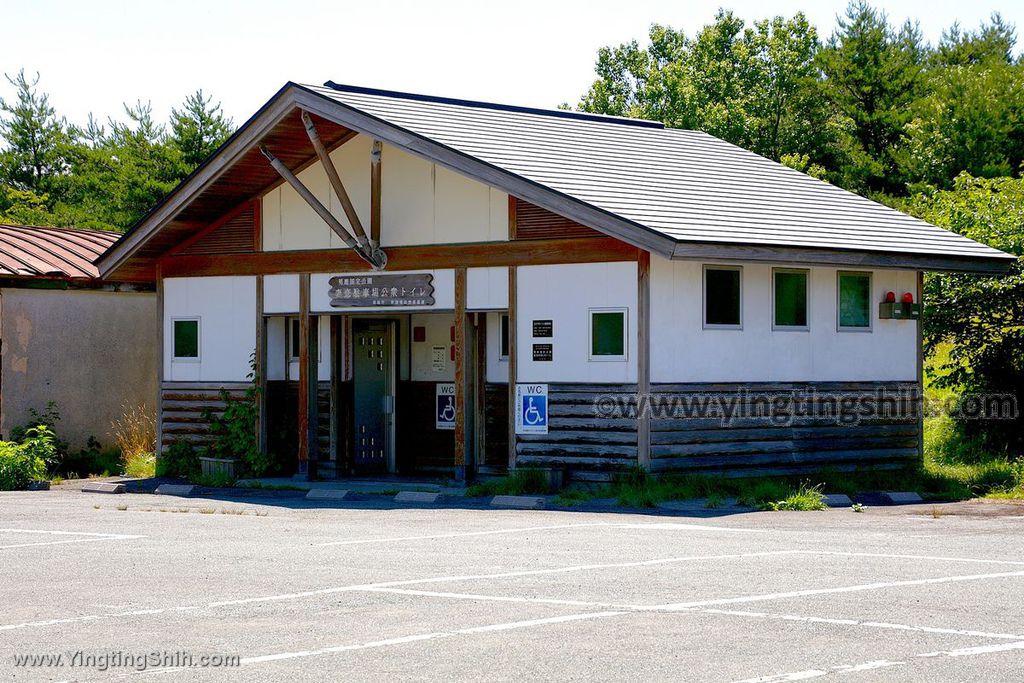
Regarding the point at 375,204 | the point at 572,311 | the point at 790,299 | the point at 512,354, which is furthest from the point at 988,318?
the point at 375,204


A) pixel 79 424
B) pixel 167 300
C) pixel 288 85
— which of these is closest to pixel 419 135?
pixel 288 85

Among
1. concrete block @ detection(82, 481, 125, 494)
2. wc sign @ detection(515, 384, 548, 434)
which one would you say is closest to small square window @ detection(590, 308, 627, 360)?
wc sign @ detection(515, 384, 548, 434)

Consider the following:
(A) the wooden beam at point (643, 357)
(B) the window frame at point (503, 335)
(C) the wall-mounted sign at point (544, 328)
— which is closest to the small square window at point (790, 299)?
(A) the wooden beam at point (643, 357)

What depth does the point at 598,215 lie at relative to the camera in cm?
1734

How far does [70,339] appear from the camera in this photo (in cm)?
2441

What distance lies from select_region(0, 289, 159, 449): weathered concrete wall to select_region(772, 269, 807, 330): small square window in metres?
11.8

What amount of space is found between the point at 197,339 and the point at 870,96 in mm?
39024

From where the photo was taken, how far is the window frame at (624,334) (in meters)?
17.9

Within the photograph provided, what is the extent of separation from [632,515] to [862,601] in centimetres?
664

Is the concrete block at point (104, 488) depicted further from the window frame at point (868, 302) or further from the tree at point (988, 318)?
the tree at point (988, 318)

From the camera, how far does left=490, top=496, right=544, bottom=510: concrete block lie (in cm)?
1706

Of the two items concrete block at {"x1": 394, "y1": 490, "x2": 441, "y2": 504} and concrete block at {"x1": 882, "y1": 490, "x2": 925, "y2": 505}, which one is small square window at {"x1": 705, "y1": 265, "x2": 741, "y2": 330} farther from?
concrete block at {"x1": 394, "y1": 490, "x2": 441, "y2": 504}

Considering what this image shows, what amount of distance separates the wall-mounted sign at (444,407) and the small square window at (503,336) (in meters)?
1.88

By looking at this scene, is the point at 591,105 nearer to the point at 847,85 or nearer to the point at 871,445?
the point at 847,85
